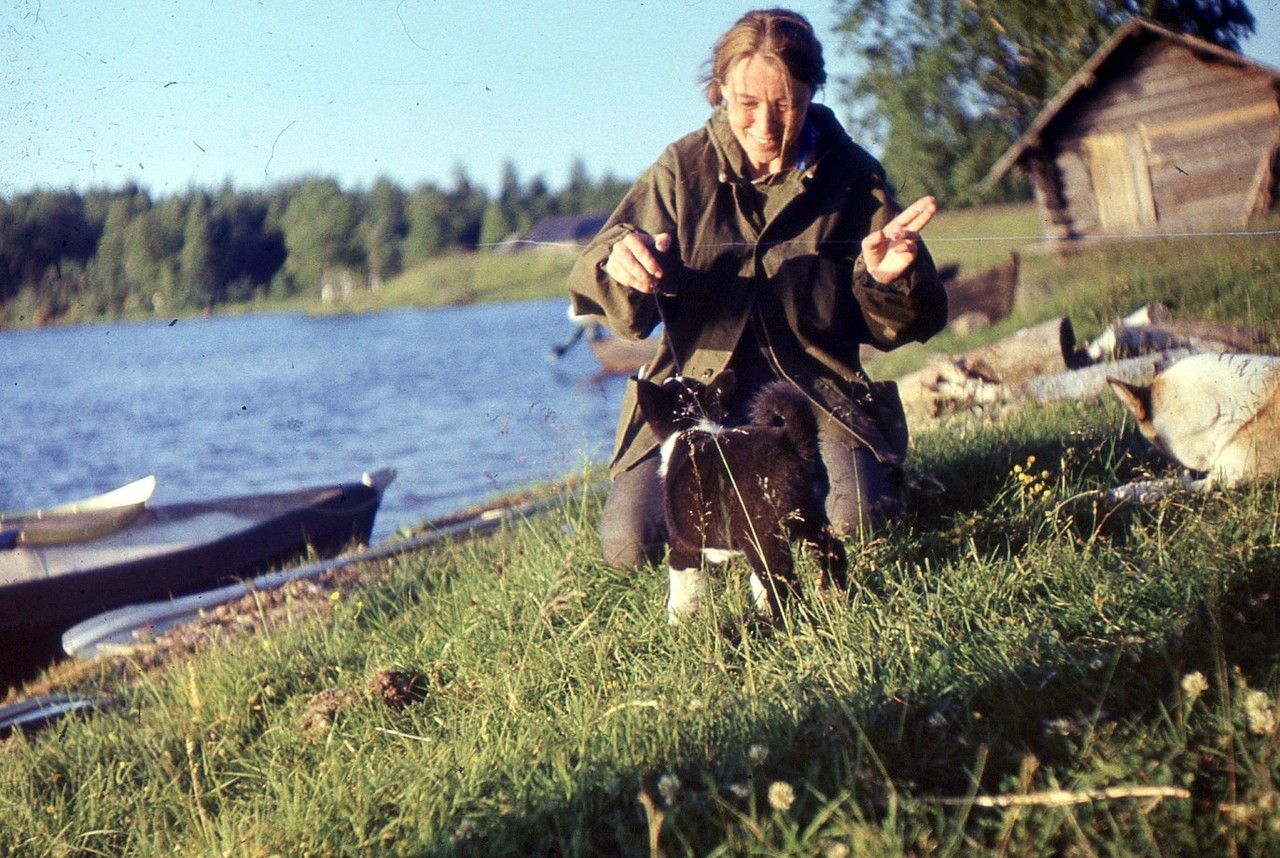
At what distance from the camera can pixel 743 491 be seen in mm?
3355

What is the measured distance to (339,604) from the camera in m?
4.85

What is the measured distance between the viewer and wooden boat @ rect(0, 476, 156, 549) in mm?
8555

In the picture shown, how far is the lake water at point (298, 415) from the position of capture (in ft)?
39.9

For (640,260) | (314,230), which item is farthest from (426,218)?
(640,260)

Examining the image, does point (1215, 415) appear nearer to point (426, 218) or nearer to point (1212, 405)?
point (1212, 405)

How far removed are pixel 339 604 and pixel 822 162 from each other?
272cm

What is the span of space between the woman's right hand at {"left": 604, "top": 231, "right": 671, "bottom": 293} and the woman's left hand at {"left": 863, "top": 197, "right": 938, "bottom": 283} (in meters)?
0.68

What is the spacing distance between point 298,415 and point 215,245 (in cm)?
1162

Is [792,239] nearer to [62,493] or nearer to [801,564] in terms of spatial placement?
[801,564]

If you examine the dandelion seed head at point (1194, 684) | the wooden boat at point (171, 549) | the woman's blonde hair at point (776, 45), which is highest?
the woman's blonde hair at point (776, 45)

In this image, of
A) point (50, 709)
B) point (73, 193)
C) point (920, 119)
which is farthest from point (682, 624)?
point (920, 119)

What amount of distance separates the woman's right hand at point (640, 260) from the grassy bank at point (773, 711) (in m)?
1.03

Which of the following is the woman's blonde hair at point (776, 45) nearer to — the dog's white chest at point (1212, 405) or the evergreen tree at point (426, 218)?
the dog's white chest at point (1212, 405)

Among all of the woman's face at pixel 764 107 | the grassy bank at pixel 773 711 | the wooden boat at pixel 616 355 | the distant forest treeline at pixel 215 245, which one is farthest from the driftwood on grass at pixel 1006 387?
the wooden boat at pixel 616 355
